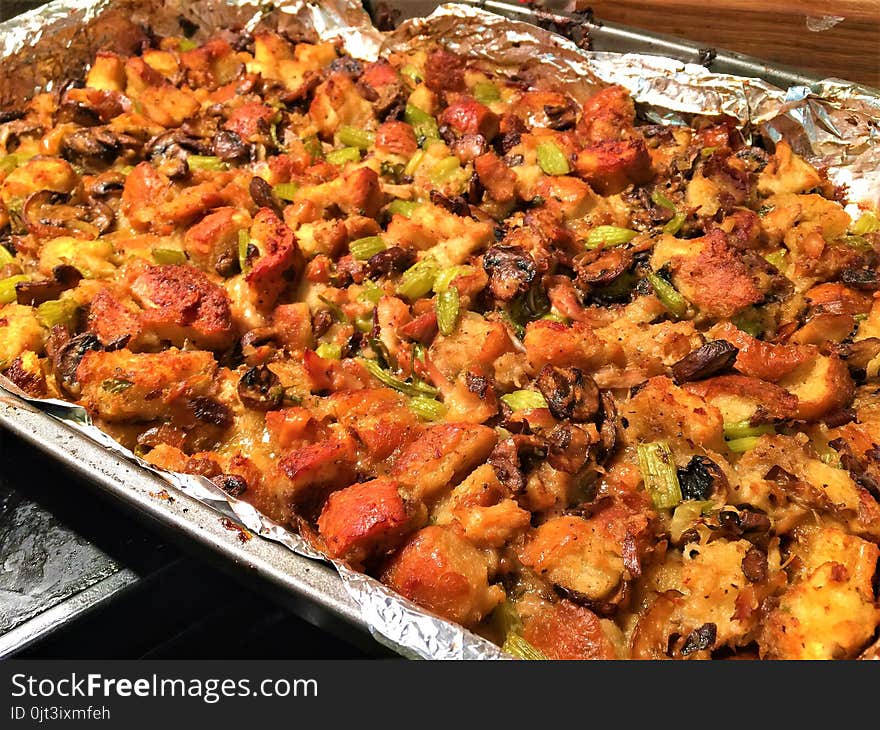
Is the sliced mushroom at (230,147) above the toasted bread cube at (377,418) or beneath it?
above

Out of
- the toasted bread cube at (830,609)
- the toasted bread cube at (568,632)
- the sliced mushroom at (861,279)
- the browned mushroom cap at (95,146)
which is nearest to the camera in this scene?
the toasted bread cube at (830,609)

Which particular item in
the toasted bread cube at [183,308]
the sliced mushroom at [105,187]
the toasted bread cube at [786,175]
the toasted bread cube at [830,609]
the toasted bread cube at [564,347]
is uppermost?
the sliced mushroom at [105,187]

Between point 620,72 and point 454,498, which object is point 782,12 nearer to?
point 620,72

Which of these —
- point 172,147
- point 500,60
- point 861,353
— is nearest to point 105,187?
point 172,147

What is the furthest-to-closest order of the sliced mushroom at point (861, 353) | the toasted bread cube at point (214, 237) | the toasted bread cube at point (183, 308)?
the toasted bread cube at point (214, 237)
the toasted bread cube at point (183, 308)
the sliced mushroom at point (861, 353)

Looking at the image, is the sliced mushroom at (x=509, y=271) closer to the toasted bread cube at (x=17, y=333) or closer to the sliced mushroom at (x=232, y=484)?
the sliced mushroom at (x=232, y=484)

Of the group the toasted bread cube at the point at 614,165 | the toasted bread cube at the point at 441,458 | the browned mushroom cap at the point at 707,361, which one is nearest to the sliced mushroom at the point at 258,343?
the toasted bread cube at the point at 441,458
